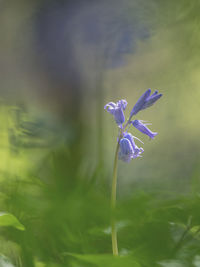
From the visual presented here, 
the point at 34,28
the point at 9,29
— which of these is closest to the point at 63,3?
→ the point at 34,28

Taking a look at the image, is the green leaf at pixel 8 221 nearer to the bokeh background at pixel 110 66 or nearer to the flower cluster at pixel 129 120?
the flower cluster at pixel 129 120

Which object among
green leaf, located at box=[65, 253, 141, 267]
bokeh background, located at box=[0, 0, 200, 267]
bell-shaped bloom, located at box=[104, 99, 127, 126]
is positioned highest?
bokeh background, located at box=[0, 0, 200, 267]

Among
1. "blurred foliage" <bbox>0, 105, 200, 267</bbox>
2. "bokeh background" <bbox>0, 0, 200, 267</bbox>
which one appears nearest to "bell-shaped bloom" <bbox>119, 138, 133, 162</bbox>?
"blurred foliage" <bbox>0, 105, 200, 267</bbox>

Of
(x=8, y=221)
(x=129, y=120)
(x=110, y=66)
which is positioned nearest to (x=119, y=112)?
(x=129, y=120)

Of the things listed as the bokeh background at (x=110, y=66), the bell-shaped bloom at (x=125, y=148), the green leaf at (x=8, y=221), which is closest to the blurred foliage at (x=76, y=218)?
the green leaf at (x=8, y=221)

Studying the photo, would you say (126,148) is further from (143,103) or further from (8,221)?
(8,221)

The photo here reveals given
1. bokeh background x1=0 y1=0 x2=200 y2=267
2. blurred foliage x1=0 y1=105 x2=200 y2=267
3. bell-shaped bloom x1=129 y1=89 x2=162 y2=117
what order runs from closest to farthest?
blurred foliage x1=0 y1=105 x2=200 y2=267 → bell-shaped bloom x1=129 y1=89 x2=162 y2=117 → bokeh background x1=0 y1=0 x2=200 y2=267

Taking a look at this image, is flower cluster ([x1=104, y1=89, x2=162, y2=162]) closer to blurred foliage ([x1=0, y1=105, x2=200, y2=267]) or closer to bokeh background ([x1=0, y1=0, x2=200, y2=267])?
blurred foliage ([x1=0, y1=105, x2=200, y2=267])

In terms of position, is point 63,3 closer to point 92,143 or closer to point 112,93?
point 112,93

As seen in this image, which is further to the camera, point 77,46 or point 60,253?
point 77,46
